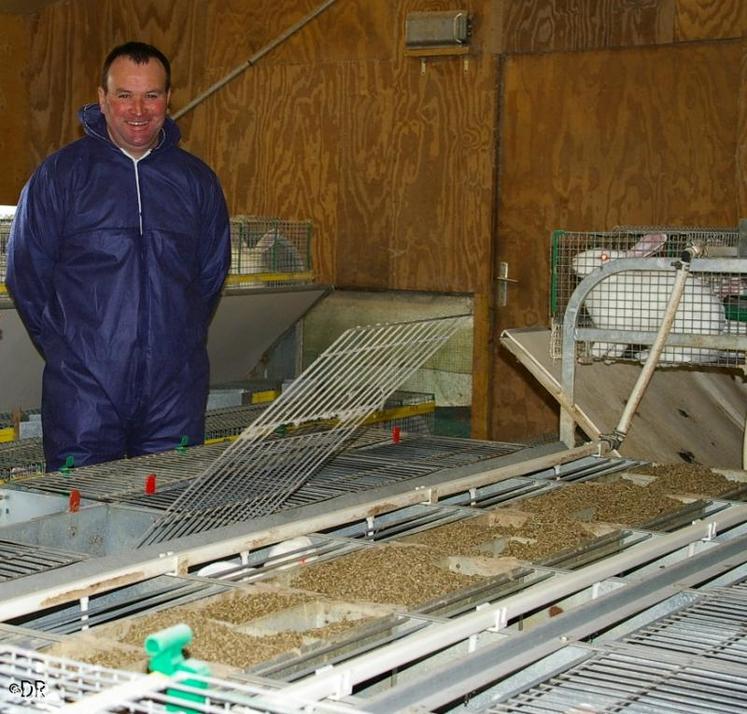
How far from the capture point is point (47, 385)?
3537 millimetres

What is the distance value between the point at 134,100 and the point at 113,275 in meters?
0.48

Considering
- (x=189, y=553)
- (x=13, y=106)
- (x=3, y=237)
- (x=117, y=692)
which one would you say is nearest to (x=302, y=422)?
(x=189, y=553)

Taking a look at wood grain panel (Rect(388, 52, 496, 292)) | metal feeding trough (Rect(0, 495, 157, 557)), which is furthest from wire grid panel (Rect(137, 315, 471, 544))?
wood grain panel (Rect(388, 52, 496, 292))

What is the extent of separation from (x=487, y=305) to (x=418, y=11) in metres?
1.45

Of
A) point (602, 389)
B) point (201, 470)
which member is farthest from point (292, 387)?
point (602, 389)

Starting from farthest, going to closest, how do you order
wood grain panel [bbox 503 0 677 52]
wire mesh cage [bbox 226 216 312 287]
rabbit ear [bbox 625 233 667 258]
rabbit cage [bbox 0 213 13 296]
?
wood grain panel [bbox 503 0 677 52], wire mesh cage [bbox 226 216 312 287], rabbit cage [bbox 0 213 13 296], rabbit ear [bbox 625 233 667 258]

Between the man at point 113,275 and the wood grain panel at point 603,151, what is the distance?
8.60 feet

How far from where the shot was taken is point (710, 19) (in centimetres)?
541

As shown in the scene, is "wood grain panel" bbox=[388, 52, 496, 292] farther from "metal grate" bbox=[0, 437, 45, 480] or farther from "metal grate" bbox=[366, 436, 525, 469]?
"metal grate" bbox=[366, 436, 525, 469]

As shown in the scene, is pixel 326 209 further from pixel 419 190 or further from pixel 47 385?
pixel 47 385

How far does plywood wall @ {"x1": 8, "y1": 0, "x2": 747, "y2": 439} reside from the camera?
551 centimetres

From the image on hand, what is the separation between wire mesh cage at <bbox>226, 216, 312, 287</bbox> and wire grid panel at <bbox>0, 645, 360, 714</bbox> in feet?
12.4

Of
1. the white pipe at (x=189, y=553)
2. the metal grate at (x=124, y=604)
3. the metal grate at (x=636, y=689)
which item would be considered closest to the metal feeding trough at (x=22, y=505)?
the white pipe at (x=189, y=553)

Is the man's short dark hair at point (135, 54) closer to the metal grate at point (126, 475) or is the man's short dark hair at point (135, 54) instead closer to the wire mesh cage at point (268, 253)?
the metal grate at point (126, 475)
